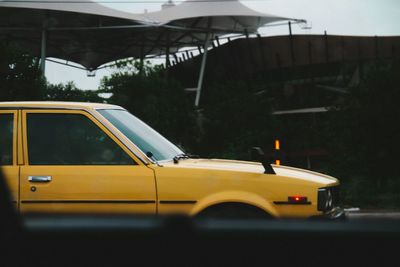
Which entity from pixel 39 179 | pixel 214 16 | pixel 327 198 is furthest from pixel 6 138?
pixel 214 16

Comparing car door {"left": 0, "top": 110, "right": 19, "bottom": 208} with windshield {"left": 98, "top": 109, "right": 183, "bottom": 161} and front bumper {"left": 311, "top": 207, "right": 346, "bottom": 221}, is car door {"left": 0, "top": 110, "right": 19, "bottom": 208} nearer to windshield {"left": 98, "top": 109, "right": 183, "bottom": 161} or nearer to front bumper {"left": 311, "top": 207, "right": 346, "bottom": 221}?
windshield {"left": 98, "top": 109, "right": 183, "bottom": 161}

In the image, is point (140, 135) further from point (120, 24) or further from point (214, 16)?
point (120, 24)

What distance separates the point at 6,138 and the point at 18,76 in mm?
26803

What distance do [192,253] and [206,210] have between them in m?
3.52

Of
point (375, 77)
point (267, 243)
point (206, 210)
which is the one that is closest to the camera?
point (267, 243)

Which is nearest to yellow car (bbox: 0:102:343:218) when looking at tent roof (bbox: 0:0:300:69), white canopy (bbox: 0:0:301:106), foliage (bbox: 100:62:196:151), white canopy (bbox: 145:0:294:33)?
foliage (bbox: 100:62:196:151)

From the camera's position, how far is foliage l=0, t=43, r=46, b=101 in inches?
1184

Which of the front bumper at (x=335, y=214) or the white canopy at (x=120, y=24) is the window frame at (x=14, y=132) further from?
the white canopy at (x=120, y=24)

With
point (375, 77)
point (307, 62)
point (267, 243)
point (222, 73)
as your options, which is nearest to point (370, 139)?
point (375, 77)

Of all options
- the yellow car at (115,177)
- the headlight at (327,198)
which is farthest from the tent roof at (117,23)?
the headlight at (327,198)

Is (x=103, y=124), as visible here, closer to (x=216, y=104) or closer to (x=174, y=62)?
(x=216, y=104)

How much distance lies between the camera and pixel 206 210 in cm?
503

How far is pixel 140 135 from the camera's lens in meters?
5.79

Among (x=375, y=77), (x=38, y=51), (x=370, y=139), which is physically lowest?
(x=370, y=139)
